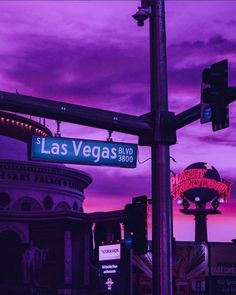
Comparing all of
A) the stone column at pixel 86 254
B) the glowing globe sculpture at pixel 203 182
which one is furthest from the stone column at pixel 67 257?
the glowing globe sculpture at pixel 203 182

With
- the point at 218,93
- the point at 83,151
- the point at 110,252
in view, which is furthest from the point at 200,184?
the point at 218,93

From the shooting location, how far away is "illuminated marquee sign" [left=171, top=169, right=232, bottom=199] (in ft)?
278

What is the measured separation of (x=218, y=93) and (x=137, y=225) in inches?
174

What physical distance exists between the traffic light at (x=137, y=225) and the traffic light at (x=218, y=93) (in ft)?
13.0

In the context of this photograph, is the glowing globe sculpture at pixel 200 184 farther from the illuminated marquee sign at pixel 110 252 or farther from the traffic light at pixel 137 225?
the traffic light at pixel 137 225

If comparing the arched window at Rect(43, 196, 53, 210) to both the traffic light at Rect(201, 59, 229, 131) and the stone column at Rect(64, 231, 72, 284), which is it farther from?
the traffic light at Rect(201, 59, 229, 131)

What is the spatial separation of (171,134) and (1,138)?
81.5 metres

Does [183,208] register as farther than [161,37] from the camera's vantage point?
Yes

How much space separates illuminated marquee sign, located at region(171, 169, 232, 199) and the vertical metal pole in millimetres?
71469

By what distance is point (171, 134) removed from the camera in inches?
537

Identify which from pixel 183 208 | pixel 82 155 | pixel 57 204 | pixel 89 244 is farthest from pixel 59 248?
pixel 82 155

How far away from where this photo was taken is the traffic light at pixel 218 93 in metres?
11.5

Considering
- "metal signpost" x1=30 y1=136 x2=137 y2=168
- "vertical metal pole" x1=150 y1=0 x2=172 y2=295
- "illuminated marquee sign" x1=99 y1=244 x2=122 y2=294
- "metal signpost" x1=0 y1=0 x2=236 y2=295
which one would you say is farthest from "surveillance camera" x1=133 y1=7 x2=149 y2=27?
"illuminated marquee sign" x1=99 y1=244 x2=122 y2=294

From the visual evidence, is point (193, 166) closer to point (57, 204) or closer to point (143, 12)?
point (57, 204)
